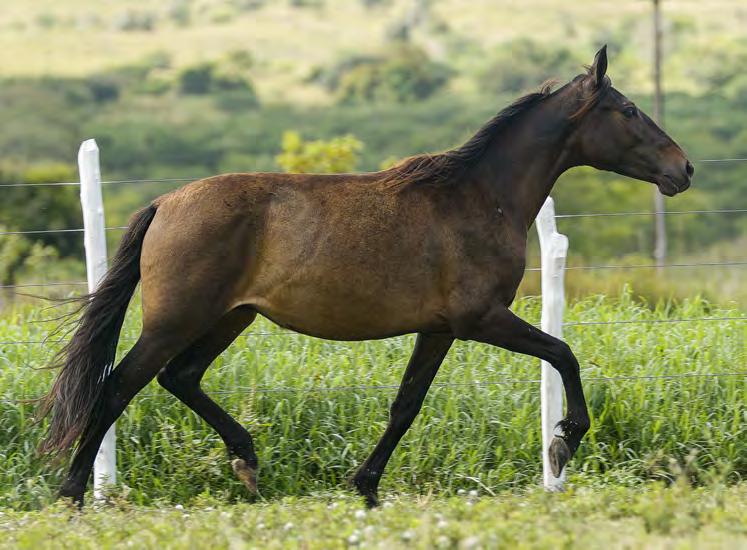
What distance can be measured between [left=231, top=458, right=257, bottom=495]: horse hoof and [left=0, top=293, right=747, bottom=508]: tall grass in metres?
0.21

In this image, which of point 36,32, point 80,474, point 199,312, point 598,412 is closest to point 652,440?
point 598,412

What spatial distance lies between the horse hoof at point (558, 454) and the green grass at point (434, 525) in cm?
40

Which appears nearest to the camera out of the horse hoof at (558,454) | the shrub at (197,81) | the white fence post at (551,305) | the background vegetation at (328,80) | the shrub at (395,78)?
the horse hoof at (558,454)

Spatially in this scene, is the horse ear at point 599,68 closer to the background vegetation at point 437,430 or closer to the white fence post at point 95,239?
the background vegetation at point 437,430

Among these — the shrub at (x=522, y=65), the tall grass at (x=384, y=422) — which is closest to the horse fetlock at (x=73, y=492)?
the tall grass at (x=384, y=422)

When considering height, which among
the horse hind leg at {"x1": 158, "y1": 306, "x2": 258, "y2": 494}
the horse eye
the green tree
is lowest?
the horse hind leg at {"x1": 158, "y1": 306, "x2": 258, "y2": 494}

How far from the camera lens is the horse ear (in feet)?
17.3

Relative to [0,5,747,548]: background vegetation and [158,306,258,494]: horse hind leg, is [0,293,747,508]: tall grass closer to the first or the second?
[0,5,747,548]: background vegetation

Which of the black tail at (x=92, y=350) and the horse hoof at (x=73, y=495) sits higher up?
the black tail at (x=92, y=350)

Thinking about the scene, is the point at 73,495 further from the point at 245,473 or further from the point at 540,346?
the point at 540,346

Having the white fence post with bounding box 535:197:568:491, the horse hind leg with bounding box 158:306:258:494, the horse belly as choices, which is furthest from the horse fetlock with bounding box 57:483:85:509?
the white fence post with bounding box 535:197:568:491

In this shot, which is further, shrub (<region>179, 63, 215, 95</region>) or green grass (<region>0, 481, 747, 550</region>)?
shrub (<region>179, 63, 215, 95</region>)

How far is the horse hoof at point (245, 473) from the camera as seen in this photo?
5.47 m

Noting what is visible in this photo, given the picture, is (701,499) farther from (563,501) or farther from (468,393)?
(468,393)
